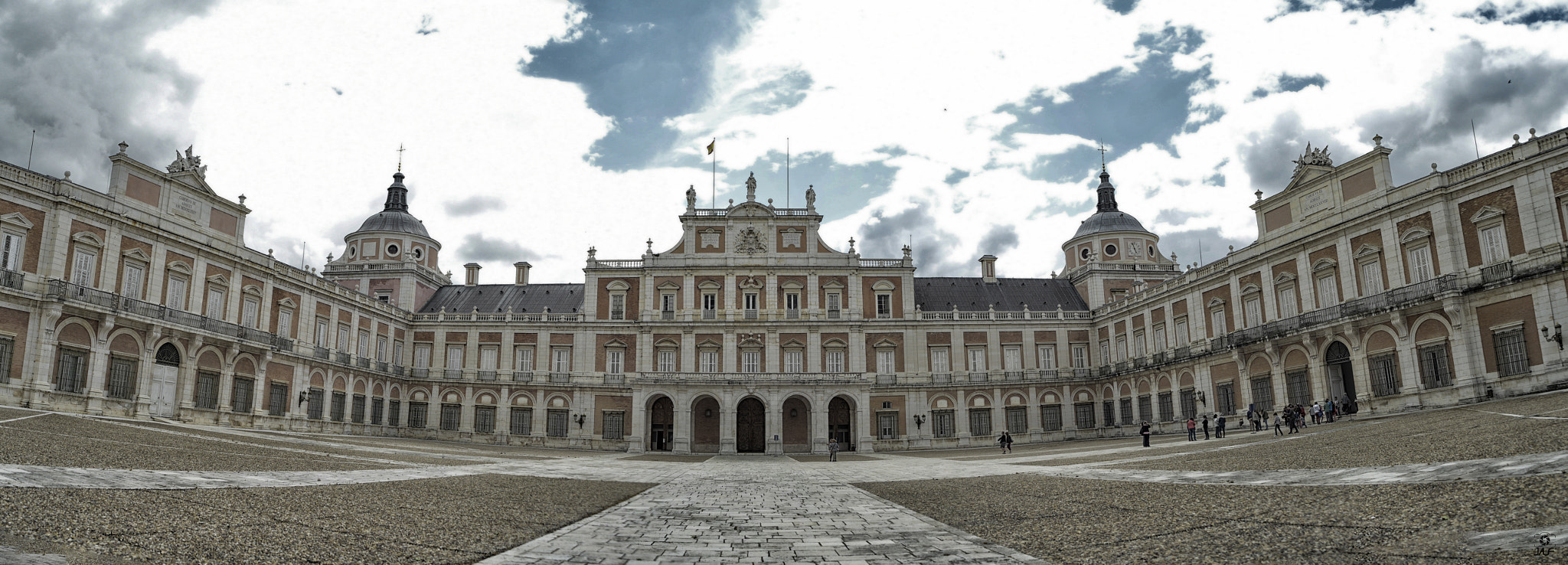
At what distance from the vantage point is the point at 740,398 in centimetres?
4981

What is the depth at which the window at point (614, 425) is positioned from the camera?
5397 cm

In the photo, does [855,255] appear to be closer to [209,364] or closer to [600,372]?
[600,372]

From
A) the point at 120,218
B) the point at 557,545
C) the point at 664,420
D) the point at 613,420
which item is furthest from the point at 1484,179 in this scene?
the point at 120,218

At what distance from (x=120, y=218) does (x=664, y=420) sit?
1153 inches

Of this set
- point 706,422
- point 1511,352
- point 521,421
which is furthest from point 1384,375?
point 521,421

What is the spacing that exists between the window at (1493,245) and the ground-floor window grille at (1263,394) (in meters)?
10.8

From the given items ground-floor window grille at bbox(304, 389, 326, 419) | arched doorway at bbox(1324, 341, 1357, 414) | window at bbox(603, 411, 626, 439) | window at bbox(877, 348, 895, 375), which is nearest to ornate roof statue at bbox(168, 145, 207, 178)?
ground-floor window grille at bbox(304, 389, 326, 419)

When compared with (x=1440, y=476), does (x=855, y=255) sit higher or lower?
higher

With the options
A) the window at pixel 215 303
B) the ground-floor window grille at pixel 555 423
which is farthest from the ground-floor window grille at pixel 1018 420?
the window at pixel 215 303

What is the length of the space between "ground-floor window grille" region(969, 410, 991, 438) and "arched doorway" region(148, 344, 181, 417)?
4284 centimetres

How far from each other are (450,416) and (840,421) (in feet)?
83.2

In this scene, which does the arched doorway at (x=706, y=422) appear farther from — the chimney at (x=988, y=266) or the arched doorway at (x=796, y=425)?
the chimney at (x=988, y=266)

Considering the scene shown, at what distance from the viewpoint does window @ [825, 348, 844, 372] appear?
181ft

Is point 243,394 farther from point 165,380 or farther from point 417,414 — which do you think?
point 417,414
